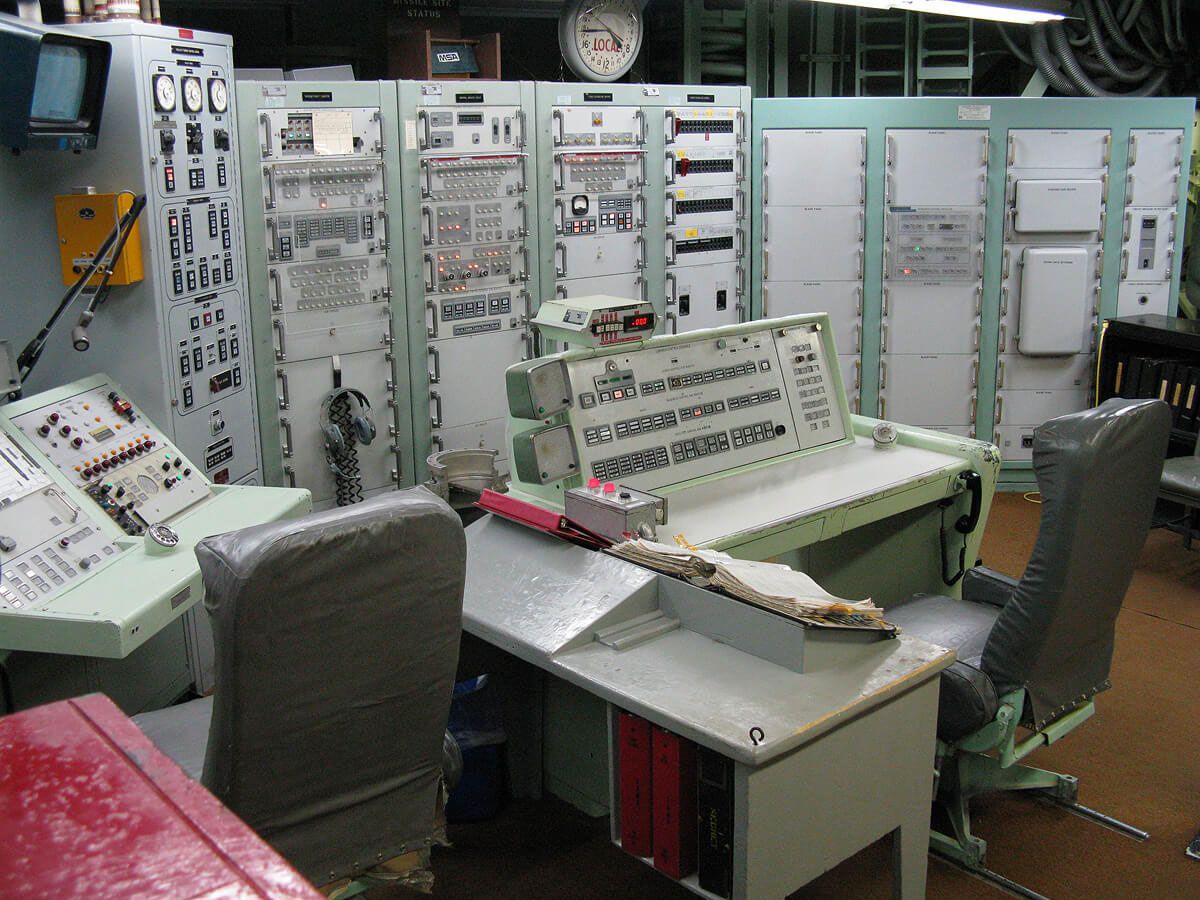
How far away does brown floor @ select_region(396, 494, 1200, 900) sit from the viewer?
3170mm

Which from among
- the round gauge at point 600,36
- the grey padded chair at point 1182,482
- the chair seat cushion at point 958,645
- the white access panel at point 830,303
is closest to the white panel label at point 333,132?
the round gauge at point 600,36

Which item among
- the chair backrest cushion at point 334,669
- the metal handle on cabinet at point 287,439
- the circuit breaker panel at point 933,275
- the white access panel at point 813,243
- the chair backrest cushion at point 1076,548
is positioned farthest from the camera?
the white access panel at point 813,243

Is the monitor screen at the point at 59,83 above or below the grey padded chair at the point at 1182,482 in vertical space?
above

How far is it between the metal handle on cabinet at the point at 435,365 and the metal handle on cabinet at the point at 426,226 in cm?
49

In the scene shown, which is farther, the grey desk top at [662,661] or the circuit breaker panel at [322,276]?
the circuit breaker panel at [322,276]

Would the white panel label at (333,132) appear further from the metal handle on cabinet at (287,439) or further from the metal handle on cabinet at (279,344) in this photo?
A: the metal handle on cabinet at (287,439)

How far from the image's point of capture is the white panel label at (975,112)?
622 centimetres

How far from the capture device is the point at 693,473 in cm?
393

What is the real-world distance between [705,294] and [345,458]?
2.30 meters

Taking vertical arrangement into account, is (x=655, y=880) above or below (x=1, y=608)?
below

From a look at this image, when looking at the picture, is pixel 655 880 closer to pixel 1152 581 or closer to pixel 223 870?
pixel 223 870

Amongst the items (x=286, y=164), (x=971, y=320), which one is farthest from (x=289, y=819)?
(x=971, y=320)

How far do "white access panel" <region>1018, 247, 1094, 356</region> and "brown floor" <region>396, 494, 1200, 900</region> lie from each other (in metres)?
2.64

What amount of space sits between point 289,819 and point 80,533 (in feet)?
5.12
